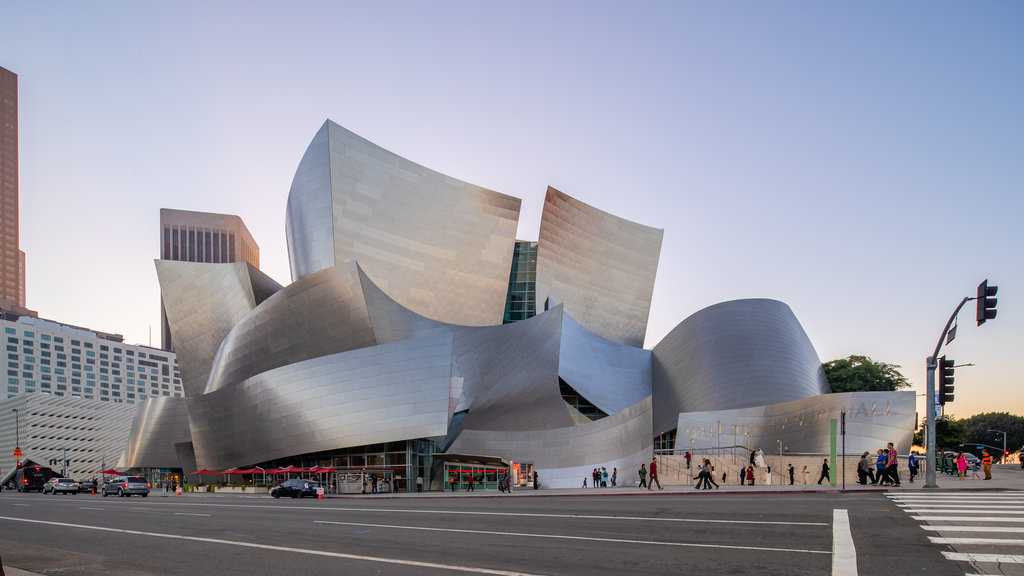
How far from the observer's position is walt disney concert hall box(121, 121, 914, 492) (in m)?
38.6

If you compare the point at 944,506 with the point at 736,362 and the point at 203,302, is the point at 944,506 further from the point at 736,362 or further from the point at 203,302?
the point at 203,302

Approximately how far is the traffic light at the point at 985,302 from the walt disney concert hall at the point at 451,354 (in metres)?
19.3

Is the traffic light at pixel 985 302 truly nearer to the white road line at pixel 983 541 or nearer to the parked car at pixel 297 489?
the white road line at pixel 983 541

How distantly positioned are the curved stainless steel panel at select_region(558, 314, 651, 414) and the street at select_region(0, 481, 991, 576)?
32038 mm

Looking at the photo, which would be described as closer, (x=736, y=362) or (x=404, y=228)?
(x=736, y=362)

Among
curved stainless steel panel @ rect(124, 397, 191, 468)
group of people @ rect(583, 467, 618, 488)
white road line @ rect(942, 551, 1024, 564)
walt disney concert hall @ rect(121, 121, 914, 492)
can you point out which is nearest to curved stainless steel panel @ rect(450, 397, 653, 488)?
walt disney concert hall @ rect(121, 121, 914, 492)

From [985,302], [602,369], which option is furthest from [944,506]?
[602,369]

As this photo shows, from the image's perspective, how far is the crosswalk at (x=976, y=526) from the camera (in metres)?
8.10

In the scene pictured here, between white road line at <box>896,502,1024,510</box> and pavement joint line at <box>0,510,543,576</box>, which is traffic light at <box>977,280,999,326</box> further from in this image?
pavement joint line at <box>0,510,543,576</box>

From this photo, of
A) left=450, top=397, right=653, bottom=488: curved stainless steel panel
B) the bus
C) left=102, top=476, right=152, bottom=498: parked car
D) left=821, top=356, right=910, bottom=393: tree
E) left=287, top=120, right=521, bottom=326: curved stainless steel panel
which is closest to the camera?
left=102, top=476, right=152, bottom=498: parked car

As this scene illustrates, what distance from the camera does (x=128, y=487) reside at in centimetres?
3544

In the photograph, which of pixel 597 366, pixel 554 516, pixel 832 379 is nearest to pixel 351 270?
pixel 597 366

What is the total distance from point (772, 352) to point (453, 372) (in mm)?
20790

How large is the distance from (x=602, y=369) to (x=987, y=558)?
143 ft
